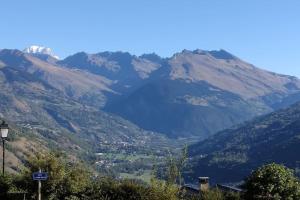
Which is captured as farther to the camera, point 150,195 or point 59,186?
point 59,186

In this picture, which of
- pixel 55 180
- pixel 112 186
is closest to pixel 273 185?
pixel 112 186

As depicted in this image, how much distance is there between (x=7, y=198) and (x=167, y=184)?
37.8 ft

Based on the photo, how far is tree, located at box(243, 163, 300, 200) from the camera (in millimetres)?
29094

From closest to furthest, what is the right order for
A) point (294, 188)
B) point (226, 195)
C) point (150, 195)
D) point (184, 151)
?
point (184, 151) < point (150, 195) < point (294, 188) < point (226, 195)

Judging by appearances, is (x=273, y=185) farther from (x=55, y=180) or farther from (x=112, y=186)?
(x=55, y=180)

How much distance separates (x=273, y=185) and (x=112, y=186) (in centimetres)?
872

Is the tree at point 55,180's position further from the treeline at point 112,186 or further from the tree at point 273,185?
the tree at point 273,185

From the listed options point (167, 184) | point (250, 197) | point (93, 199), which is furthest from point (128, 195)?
point (250, 197)

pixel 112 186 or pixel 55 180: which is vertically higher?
pixel 55 180

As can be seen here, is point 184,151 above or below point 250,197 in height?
above

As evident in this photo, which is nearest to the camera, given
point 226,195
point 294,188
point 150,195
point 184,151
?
point 184,151

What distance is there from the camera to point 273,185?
95.7ft

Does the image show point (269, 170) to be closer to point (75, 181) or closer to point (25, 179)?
point (75, 181)

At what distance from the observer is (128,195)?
29.8 meters
